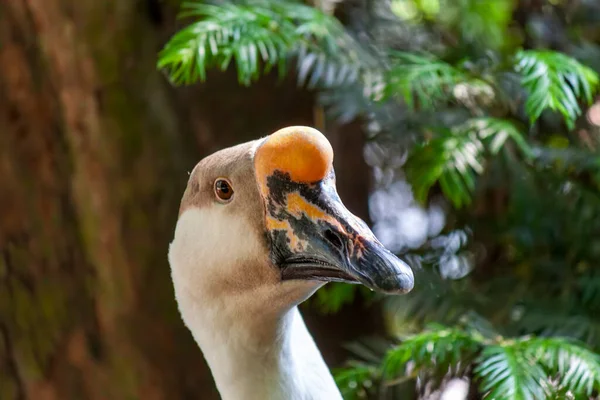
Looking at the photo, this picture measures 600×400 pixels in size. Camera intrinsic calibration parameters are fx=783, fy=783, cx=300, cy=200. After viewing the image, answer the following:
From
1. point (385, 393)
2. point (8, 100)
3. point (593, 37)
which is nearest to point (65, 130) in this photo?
point (8, 100)

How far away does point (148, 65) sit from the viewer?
55.9 inches

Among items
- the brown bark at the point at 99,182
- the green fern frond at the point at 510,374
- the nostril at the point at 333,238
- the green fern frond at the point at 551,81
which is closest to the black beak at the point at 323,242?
the nostril at the point at 333,238

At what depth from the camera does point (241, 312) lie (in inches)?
33.2

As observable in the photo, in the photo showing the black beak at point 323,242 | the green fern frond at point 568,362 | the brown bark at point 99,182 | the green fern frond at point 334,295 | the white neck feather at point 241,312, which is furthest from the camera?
the brown bark at point 99,182

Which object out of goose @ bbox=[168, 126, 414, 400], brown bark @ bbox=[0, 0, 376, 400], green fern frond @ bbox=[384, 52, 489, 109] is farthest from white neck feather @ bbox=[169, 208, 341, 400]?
brown bark @ bbox=[0, 0, 376, 400]

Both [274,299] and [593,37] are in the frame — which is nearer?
[274,299]

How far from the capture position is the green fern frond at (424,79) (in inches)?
41.7

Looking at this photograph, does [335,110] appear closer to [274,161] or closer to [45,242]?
[274,161]

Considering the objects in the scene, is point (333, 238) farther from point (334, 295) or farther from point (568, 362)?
point (334, 295)

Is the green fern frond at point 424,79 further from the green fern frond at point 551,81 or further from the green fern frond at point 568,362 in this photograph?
the green fern frond at point 568,362

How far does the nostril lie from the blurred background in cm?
30

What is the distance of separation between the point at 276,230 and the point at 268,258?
1.3 inches

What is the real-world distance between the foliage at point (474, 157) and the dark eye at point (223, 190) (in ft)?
0.83

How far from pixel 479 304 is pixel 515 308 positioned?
2.2 inches
